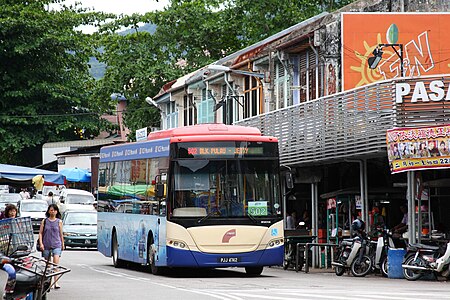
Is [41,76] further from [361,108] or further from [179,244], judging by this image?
[179,244]

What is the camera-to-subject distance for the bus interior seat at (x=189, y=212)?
24.8 meters

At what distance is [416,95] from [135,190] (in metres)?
7.19

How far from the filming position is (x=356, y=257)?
27.2 meters

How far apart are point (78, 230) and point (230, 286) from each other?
21.0 m

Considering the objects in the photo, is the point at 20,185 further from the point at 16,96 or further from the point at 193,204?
the point at 16,96

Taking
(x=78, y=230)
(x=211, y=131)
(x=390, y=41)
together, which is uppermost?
(x=390, y=41)

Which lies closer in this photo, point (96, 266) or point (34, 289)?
point (34, 289)

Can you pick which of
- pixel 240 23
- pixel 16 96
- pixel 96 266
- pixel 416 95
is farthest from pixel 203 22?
pixel 416 95

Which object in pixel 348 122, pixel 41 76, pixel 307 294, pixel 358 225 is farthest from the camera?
pixel 41 76

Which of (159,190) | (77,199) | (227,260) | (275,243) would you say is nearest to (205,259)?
(227,260)

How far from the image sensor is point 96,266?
1225 inches

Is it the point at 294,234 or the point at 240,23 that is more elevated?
the point at 240,23

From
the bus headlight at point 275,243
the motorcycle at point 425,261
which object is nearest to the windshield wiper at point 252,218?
the bus headlight at point 275,243

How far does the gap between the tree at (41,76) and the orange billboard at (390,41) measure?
36.3 m
